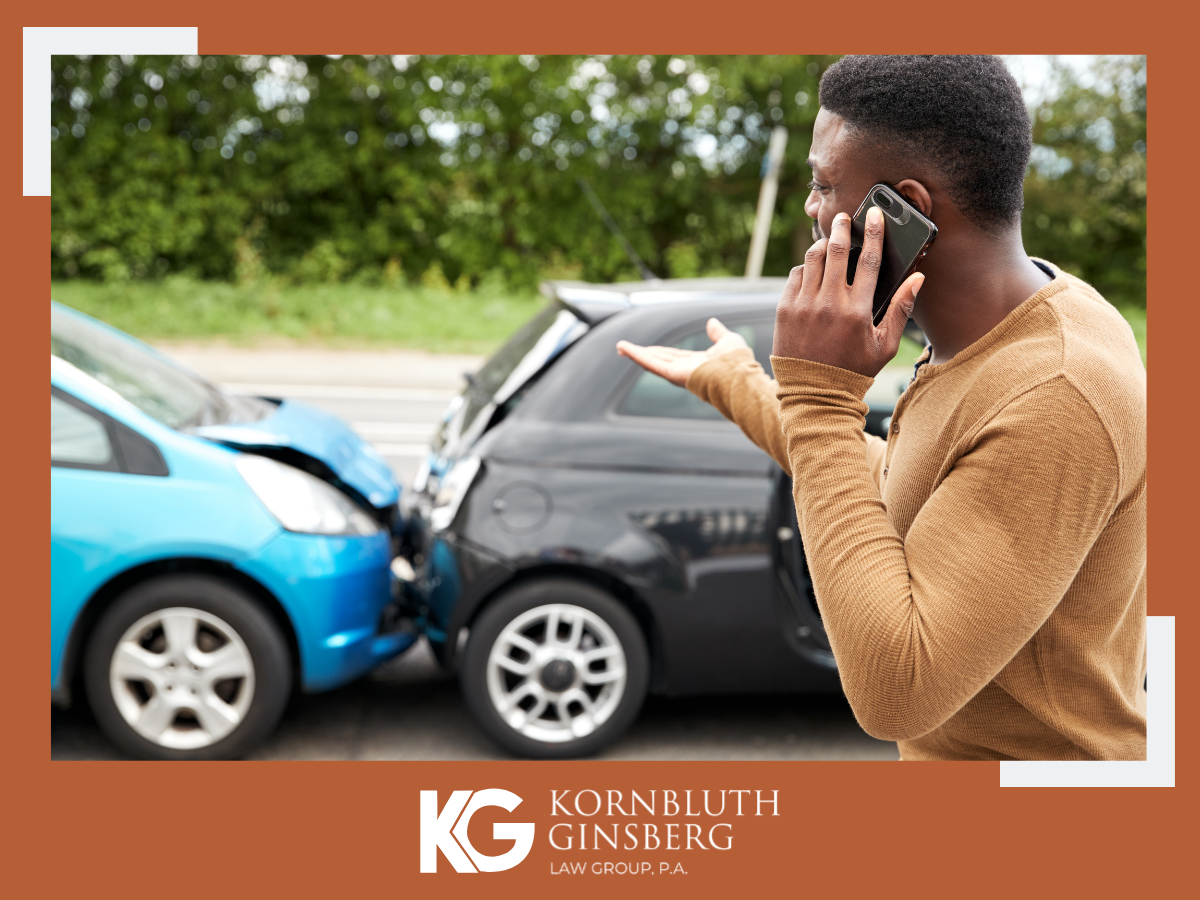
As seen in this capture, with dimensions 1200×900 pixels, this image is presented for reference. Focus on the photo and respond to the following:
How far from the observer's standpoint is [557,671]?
3471mm

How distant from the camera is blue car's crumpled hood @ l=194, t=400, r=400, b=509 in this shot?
373 cm

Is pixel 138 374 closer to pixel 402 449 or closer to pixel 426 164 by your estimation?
pixel 402 449

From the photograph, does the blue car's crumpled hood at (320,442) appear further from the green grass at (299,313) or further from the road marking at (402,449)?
the green grass at (299,313)

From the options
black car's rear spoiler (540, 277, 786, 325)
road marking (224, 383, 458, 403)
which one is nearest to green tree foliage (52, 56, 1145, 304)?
road marking (224, 383, 458, 403)

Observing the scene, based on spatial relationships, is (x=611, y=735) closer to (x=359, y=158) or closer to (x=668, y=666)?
(x=668, y=666)

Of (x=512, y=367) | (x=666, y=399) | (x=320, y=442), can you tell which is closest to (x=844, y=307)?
(x=666, y=399)

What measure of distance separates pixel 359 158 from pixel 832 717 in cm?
1468

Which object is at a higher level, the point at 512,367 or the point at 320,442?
the point at 512,367

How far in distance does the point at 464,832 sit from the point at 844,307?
3.40 ft

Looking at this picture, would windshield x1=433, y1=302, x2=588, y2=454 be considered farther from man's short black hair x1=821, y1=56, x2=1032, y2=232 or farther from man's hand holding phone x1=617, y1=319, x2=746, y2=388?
man's short black hair x1=821, y1=56, x2=1032, y2=232

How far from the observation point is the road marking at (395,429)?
8.53m

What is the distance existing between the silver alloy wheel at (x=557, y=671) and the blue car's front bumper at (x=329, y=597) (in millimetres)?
450
